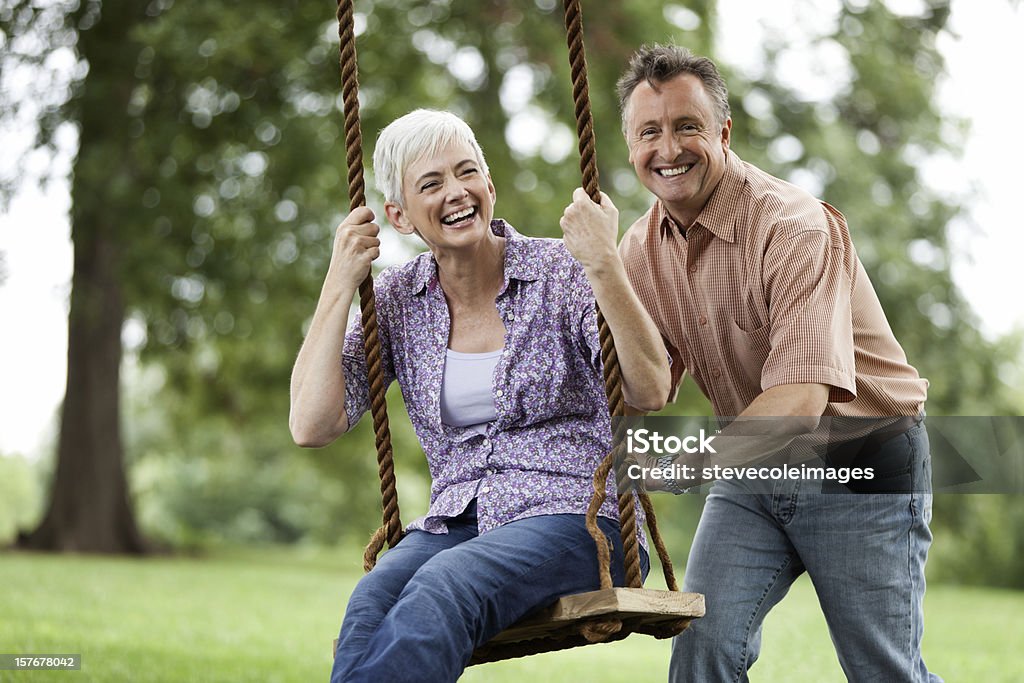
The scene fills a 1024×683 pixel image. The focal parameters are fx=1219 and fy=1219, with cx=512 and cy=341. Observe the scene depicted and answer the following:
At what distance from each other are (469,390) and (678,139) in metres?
0.89

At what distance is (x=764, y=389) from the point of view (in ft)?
10.2

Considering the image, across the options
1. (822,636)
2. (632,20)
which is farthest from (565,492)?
(632,20)

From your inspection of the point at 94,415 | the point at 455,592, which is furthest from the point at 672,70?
the point at 94,415

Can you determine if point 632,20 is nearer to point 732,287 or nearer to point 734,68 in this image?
point 734,68

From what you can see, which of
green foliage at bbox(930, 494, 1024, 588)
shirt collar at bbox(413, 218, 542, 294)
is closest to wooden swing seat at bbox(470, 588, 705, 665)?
shirt collar at bbox(413, 218, 542, 294)

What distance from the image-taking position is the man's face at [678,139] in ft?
10.8

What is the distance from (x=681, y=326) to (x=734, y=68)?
1218cm

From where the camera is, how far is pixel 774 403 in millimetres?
3010

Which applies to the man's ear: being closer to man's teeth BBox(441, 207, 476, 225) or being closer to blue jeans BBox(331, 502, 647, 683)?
man's teeth BBox(441, 207, 476, 225)

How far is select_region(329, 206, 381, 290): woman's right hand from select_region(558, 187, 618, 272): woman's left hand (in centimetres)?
56

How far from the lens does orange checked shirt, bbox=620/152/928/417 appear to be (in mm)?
3025

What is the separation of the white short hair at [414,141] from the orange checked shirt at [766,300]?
64 centimetres

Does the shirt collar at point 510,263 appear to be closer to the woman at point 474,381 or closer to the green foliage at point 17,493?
the woman at point 474,381

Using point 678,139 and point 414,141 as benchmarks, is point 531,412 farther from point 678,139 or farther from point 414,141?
point 678,139
